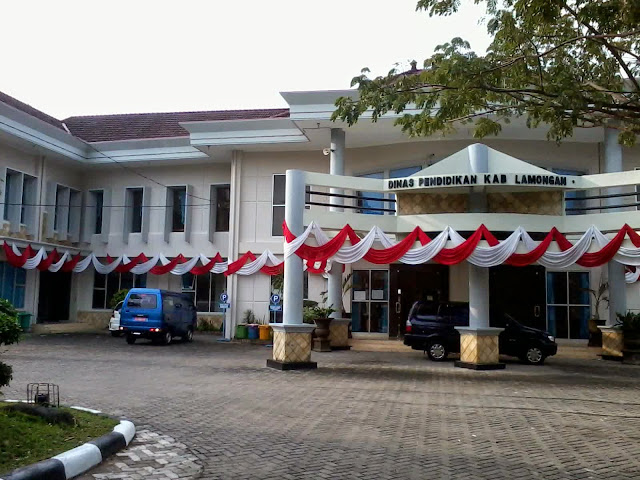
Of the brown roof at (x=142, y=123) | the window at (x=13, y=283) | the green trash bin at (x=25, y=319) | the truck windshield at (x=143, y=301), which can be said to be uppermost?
the brown roof at (x=142, y=123)

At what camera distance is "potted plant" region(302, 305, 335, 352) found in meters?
19.3

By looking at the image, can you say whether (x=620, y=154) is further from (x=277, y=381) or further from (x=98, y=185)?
(x=98, y=185)

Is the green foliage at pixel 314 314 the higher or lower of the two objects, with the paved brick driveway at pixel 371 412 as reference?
higher

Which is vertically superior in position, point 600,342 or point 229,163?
point 229,163

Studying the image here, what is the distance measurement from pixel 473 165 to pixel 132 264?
50.5 ft

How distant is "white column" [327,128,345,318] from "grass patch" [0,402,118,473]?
42.8ft

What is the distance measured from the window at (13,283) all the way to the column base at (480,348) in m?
17.6

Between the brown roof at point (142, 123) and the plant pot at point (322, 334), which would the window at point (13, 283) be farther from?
the plant pot at point (322, 334)

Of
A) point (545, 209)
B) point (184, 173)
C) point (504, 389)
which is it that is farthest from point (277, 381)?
point (184, 173)

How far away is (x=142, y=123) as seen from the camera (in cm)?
2944

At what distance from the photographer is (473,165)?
14945 millimetres

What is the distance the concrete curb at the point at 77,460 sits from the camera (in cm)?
522

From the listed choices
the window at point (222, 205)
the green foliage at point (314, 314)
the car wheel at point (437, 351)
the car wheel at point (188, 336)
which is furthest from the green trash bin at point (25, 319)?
the car wheel at point (437, 351)

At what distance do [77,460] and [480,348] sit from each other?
1076 cm
